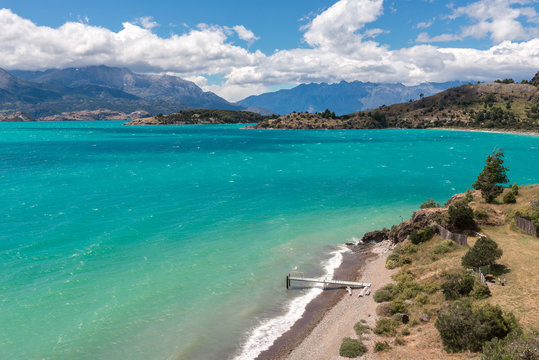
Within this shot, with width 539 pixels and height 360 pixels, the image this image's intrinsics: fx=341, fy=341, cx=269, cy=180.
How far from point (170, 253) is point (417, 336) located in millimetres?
34985

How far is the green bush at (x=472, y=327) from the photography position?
23203mm

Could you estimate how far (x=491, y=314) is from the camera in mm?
23750

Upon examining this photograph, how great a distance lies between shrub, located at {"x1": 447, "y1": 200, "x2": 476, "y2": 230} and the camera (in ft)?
146

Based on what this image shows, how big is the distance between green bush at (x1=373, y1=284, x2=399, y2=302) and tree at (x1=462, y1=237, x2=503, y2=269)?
24.6ft

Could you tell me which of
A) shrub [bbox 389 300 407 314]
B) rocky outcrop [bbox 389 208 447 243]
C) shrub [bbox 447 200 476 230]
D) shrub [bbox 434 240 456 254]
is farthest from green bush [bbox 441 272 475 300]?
rocky outcrop [bbox 389 208 447 243]

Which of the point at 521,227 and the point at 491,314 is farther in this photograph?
the point at 521,227

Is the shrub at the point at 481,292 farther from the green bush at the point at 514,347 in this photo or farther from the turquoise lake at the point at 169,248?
the turquoise lake at the point at 169,248

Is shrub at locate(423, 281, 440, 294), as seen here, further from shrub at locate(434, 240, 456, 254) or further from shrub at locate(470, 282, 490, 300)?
shrub at locate(434, 240, 456, 254)

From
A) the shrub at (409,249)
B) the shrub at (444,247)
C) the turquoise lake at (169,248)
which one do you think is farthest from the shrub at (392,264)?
the turquoise lake at (169,248)

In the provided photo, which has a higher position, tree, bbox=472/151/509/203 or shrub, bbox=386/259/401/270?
tree, bbox=472/151/509/203

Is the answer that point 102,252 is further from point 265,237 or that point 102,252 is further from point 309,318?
point 309,318

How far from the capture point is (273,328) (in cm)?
3253

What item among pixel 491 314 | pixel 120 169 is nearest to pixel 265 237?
pixel 491 314

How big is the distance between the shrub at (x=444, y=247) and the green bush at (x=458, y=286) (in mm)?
9896
